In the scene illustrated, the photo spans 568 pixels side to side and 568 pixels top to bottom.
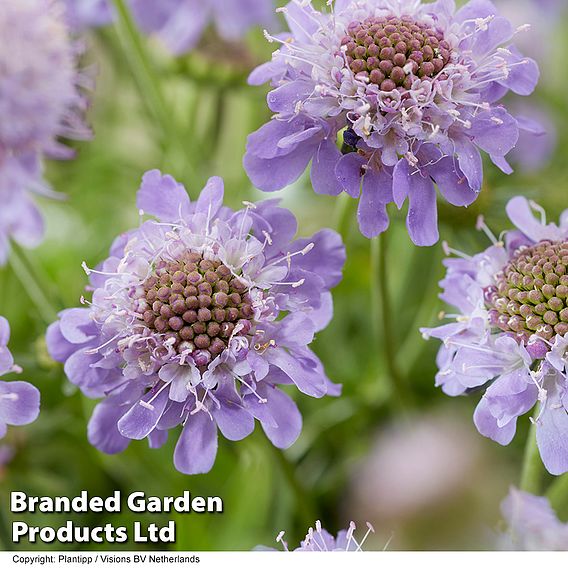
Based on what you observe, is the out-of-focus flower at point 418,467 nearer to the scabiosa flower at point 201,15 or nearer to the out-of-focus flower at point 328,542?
the out-of-focus flower at point 328,542

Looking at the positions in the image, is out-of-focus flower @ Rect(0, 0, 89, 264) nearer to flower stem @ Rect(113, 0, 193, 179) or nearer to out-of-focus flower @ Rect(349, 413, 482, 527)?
flower stem @ Rect(113, 0, 193, 179)

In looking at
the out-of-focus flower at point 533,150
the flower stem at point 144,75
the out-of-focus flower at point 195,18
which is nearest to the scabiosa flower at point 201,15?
→ the out-of-focus flower at point 195,18

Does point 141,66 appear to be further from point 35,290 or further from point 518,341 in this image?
point 518,341

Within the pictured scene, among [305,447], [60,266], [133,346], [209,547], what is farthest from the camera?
[60,266]

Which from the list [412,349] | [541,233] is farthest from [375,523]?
[541,233]

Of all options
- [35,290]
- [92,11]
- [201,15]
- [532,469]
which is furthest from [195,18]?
[532,469]

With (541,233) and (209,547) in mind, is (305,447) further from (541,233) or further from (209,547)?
(541,233)
